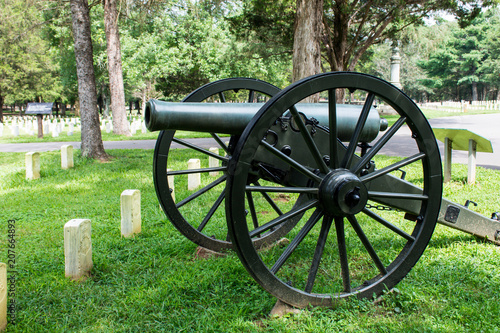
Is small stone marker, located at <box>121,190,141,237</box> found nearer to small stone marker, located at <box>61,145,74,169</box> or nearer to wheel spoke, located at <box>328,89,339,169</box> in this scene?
wheel spoke, located at <box>328,89,339,169</box>

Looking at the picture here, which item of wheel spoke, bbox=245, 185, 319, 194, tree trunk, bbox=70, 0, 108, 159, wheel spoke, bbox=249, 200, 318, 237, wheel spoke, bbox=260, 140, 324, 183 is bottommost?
wheel spoke, bbox=249, 200, 318, 237

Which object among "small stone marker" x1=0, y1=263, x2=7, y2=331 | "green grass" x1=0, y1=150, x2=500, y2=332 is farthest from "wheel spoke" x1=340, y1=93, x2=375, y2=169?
"small stone marker" x1=0, y1=263, x2=7, y2=331

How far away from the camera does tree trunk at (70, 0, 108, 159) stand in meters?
9.02

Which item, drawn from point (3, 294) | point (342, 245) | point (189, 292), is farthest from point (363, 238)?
point (3, 294)

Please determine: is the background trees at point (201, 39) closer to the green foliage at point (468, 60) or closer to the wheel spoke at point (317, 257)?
the green foliage at point (468, 60)

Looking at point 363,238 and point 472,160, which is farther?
point 472,160

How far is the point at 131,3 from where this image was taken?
14.1 meters

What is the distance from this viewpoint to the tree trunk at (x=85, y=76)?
9.02 m

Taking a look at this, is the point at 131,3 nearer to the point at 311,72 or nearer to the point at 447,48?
the point at 311,72

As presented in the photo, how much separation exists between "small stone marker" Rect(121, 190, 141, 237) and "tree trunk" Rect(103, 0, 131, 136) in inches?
462

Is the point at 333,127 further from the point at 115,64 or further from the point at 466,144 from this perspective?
the point at 115,64

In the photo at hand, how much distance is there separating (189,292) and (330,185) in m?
1.33

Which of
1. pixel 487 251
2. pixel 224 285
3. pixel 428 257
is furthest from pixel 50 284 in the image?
pixel 487 251

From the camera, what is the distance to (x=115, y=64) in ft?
49.4
